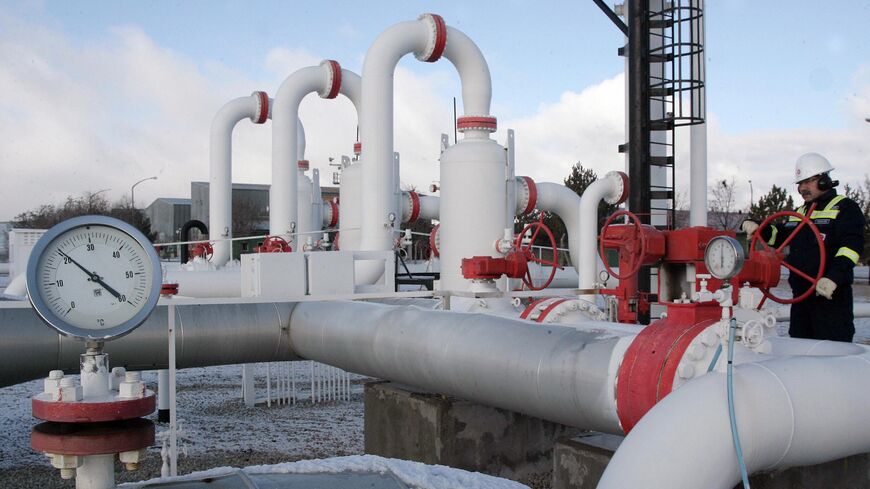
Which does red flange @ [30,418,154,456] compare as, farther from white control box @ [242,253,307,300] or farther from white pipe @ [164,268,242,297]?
white pipe @ [164,268,242,297]

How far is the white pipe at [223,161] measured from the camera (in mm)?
12680

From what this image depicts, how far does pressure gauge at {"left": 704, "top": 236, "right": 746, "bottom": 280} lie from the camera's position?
3248 millimetres

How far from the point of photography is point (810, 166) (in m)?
4.76

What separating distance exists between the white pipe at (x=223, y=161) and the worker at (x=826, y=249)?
9265 mm

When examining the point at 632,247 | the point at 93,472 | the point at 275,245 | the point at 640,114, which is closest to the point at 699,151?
the point at 640,114

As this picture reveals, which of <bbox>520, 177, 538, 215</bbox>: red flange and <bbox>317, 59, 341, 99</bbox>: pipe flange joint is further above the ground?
<bbox>317, 59, 341, 99</bbox>: pipe flange joint

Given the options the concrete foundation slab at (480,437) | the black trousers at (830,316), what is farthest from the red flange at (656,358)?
the concrete foundation slab at (480,437)

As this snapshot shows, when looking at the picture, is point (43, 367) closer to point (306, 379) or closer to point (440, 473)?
point (440, 473)

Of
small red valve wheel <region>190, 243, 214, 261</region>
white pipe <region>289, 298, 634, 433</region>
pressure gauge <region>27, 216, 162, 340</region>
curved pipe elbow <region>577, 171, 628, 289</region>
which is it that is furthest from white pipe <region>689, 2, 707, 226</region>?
pressure gauge <region>27, 216, 162, 340</region>

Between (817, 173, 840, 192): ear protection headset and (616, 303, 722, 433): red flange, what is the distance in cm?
178

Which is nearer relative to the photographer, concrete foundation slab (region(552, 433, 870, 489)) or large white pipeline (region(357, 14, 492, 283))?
concrete foundation slab (region(552, 433, 870, 489))

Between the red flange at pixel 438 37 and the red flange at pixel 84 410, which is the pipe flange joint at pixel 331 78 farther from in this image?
the red flange at pixel 84 410

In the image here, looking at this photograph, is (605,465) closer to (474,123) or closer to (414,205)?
(474,123)

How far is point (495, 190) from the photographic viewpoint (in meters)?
7.25
